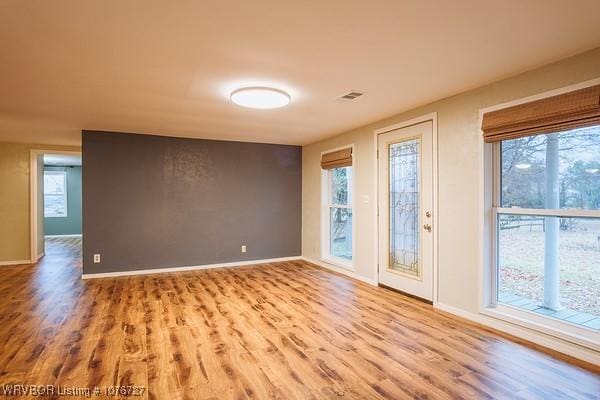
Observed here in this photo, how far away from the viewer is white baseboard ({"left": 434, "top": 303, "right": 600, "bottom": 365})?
2.40 metres

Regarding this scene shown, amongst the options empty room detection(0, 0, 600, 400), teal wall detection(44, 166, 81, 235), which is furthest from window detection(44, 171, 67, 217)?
empty room detection(0, 0, 600, 400)

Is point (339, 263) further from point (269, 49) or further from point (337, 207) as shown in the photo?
point (269, 49)

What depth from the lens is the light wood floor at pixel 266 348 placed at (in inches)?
83.2

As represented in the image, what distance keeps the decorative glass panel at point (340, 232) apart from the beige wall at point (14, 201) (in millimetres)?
5765

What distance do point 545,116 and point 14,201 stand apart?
8.19m

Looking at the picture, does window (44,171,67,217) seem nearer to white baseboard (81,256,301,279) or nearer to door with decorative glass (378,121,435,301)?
white baseboard (81,256,301,279)

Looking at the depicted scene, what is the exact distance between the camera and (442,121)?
3.57 m

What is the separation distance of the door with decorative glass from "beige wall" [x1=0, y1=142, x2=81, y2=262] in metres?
6.54

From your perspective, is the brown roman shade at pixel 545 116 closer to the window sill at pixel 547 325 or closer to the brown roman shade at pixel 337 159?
the window sill at pixel 547 325

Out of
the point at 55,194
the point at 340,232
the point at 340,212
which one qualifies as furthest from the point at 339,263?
the point at 55,194

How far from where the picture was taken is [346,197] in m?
5.61

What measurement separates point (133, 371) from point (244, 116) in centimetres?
309

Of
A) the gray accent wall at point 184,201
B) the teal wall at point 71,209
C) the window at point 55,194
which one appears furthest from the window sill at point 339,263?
the window at point 55,194

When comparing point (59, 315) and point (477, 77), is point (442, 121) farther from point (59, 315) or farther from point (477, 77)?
point (59, 315)
